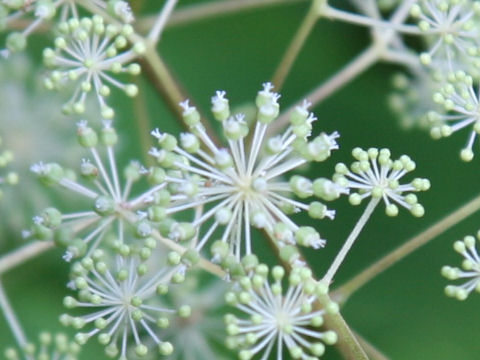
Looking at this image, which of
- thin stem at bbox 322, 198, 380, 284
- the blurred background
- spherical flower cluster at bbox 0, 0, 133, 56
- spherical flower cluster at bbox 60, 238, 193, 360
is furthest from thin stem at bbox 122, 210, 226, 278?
the blurred background

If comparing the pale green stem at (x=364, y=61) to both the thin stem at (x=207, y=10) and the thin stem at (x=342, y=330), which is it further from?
the thin stem at (x=342, y=330)

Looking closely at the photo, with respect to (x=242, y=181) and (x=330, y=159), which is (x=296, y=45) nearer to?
(x=242, y=181)

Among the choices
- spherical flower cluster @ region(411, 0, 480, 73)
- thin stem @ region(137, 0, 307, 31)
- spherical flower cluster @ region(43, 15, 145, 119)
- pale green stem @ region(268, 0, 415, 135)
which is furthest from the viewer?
thin stem @ region(137, 0, 307, 31)

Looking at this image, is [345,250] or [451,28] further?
[451,28]

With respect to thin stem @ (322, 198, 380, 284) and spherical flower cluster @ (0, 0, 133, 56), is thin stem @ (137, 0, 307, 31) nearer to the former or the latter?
spherical flower cluster @ (0, 0, 133, 56)

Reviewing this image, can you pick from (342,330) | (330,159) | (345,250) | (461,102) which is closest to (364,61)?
(461,102)

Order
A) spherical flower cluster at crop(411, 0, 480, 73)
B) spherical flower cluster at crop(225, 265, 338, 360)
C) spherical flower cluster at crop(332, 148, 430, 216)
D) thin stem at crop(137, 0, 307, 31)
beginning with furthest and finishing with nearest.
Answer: thin stem at crop(137, 0, 307, 31), spherical flower cluster at crop(411, 0, 480, 73), spherical flower cluster at crop(332, 148, 430, 216), spherical flower cluster at crop(225, 265, 338, 360)

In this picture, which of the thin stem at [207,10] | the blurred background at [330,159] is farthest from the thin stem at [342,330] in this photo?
the thin stem at [207,10]
